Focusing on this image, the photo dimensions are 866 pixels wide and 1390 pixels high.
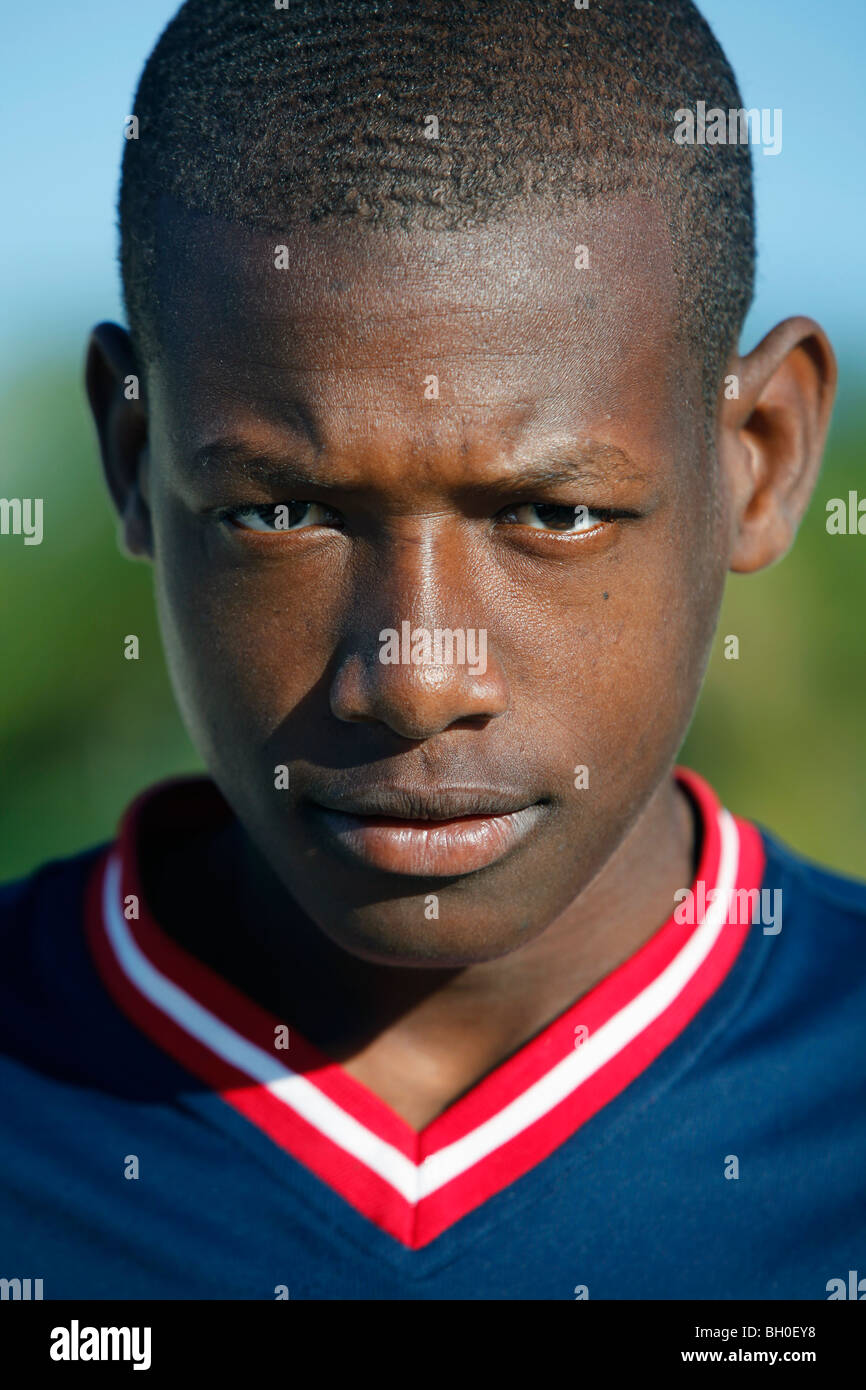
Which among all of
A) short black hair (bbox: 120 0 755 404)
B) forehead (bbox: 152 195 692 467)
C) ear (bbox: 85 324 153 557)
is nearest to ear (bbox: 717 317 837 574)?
short black hair (bbox: 120 0 755 404)

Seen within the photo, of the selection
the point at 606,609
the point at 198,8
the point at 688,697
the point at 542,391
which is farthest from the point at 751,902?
the point at 198,8

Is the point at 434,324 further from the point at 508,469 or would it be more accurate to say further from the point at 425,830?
the point at 425,830

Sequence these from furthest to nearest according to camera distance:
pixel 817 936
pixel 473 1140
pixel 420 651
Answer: pixel 817 936, pixel 473 1140, pixel 420 651

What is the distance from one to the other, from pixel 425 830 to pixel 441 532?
40 cm

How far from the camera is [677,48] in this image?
2055mm

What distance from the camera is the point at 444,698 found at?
1.72 meters

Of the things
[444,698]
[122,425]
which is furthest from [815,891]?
[122,425]

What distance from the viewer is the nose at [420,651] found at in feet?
5.65

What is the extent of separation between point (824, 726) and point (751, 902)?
4180mm

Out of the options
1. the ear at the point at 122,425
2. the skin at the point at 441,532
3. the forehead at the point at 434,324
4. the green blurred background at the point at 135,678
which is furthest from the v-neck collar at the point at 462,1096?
the green blurred background at the point at 135,678

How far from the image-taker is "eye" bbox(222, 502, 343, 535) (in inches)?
72.4

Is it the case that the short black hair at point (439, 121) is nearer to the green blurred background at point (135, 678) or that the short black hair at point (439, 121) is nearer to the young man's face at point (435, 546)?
the young man's face at point (435, 546)

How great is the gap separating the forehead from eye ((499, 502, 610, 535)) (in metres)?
0.11

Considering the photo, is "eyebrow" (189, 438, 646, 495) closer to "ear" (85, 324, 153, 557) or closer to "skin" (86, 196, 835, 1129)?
"skin" (86, 196, 835, 1129)
